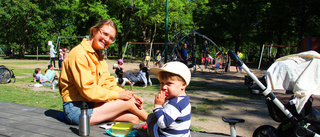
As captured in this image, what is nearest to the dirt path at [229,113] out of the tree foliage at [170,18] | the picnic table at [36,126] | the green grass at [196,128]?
the green grass at [196,128]

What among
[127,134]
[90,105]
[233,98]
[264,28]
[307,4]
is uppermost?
[307,4]

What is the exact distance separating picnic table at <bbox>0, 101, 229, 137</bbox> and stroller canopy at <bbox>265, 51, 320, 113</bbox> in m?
1.24

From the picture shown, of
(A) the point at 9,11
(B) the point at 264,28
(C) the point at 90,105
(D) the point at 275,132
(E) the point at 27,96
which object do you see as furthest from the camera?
(A) the point at 9,11

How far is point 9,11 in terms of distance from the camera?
105 ft

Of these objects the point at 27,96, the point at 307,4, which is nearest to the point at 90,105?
the point at 27,96

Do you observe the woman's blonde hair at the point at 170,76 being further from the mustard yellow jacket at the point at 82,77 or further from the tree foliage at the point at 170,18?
the tree foliage at the point at 170,18

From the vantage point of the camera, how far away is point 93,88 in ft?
8.67

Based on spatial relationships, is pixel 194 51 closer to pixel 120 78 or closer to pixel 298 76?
pixel 120 78

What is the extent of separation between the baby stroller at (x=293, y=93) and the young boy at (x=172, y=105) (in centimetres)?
96

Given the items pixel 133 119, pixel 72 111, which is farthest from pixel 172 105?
pixel 72 111

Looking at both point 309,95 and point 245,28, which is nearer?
point 309,95

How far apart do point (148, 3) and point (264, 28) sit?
14868 mm

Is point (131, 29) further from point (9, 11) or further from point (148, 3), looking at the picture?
point (9, 11)

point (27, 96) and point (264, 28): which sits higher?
point (264, 28)
